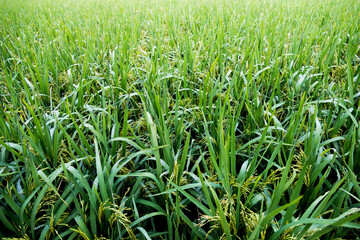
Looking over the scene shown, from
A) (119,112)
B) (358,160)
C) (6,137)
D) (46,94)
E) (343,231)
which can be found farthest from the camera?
(46,94)

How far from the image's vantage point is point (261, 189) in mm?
642

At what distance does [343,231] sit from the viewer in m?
0.56

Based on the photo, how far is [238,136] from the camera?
899 millimetres

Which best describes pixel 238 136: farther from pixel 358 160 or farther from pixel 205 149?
pixel 358 160

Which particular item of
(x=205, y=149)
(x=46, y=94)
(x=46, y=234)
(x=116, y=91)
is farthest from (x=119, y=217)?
(x=46, y=94)

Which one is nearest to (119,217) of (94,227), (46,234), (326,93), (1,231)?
(94,227)

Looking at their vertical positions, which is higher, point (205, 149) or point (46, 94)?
point (46, 94)

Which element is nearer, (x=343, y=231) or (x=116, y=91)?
(x=343, y=231)

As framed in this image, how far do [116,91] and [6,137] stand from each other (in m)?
0.47

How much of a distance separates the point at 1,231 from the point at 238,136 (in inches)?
31.1

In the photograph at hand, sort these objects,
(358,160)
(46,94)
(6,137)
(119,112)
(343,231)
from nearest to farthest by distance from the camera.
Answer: (343,231)
(358,160)
(6,137)
(119,112)
(46,94)

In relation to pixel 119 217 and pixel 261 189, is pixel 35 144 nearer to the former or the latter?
pixel 119 217

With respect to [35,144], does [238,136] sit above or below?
below

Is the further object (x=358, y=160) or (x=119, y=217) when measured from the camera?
(x=358, y=160)
